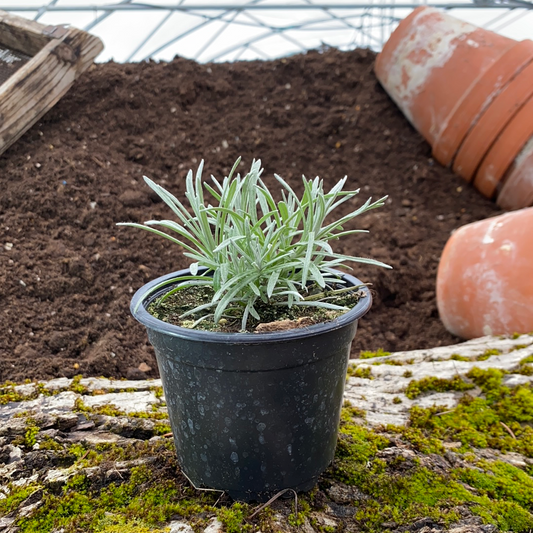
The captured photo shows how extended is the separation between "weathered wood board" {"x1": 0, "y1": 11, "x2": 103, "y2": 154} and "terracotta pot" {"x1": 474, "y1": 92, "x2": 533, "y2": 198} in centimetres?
294

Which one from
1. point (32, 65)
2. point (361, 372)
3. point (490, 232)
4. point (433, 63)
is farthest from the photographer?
point (433, 63)

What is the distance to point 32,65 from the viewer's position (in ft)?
9.64

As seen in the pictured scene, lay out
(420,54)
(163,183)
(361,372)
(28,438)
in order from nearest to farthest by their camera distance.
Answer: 1. (28,438)
2. (361,372)
3. (163,183)
4. (420,54)

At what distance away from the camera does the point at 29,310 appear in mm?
2188

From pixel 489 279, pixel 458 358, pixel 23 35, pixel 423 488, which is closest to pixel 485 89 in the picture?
pixel 489 279

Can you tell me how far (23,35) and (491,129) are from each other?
10.7ft

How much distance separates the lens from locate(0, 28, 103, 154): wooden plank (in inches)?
113

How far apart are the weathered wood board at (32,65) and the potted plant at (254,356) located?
2287 mm

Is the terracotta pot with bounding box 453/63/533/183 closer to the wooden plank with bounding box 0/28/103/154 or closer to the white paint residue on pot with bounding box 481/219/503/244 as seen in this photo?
the white paint residue on pot with bounding box 481/219/503/244

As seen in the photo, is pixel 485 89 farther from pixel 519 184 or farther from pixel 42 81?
pixel 42 81

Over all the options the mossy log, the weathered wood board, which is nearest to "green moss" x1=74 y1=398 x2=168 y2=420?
the mossy log

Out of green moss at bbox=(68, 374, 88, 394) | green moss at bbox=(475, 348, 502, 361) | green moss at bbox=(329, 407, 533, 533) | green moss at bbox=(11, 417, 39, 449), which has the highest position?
green moss at bbox=(11, 417, 39, 449)

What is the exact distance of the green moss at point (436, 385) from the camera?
5.54ft

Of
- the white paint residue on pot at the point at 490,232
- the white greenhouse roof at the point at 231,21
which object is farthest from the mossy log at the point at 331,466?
the white greenhouse roof at the point at 231,21
